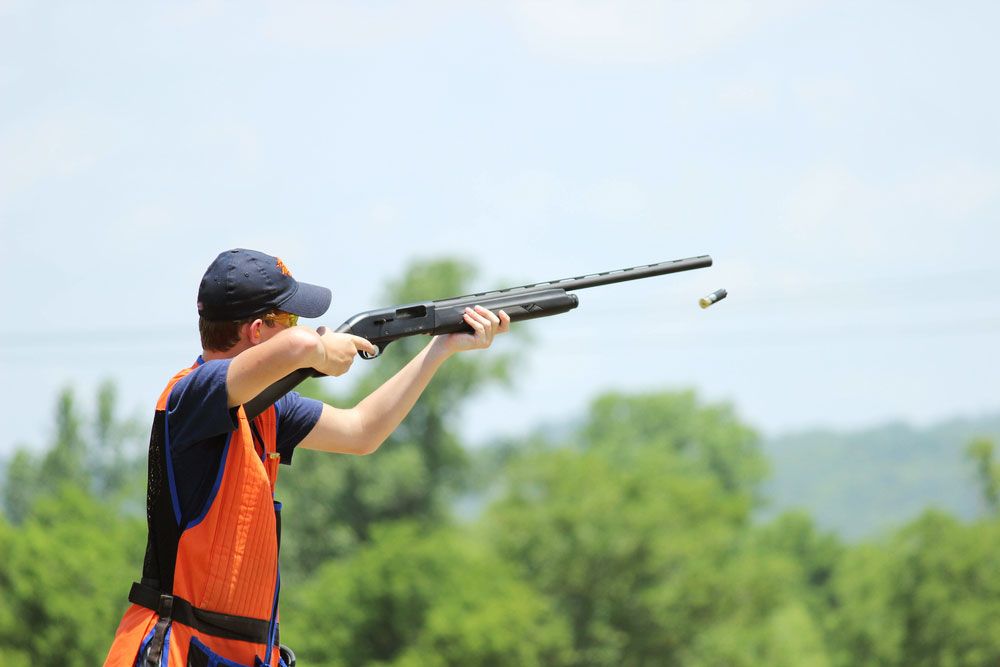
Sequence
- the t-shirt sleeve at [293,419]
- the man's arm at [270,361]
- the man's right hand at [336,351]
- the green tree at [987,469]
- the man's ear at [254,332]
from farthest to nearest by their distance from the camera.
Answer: the green tree at [987,469] < the t-shirt sleeve at [293,419] < the man's ear at [254,332] < the man's right hand at [336,351] < the man's arm at [270,361]

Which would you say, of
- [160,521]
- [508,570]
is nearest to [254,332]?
[160,521]

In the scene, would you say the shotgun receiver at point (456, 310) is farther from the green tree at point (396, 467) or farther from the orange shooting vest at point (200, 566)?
the green tree at point (396, 467)

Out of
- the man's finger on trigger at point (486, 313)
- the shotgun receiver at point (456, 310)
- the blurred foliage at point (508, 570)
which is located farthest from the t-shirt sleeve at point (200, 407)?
the blurred foliage at point (508, 570)

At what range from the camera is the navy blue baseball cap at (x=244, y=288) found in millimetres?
4227

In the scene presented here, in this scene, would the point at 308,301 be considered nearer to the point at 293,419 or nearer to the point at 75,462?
the point at 293,419

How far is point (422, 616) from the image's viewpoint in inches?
1646

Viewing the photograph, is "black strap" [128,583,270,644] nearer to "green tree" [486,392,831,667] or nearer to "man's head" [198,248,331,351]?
"man's head" [198,248,331,351]

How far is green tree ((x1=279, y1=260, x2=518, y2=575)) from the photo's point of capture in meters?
50.1

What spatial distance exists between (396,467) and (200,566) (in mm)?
46929

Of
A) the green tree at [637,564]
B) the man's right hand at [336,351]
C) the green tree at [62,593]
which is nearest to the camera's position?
the man's right hand at [336,351]

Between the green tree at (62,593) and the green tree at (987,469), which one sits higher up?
the green tree at (987,469)

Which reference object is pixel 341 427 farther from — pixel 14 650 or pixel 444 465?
pixel 444 465

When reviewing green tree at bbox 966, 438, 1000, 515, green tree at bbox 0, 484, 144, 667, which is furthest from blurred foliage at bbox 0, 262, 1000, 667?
green tree at bbox 966, 438, 1000, 515

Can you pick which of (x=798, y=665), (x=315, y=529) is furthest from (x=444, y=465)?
(x=798, y=665)
